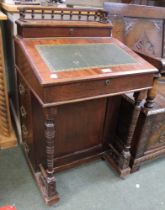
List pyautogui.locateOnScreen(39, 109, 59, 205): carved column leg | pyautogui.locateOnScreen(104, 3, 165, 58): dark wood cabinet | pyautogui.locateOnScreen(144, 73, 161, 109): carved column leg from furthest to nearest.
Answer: pyautogui.locateOnScreen(104, 3, 165, 58): dark wood cabinet
pyautogui.locateOnScreen(144, 73, 161, 109): carved column leg
pyautogui.locateOnScreen(39, 109, 59, 205): carved column leg

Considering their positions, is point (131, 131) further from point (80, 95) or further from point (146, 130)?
point (80, 95)

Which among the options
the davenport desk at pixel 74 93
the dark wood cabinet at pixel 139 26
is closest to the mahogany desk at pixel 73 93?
the davenport desk at pixel 74 93

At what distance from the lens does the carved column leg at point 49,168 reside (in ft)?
3.62

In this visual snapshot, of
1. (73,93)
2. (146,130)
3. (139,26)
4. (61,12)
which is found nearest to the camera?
(73,93)

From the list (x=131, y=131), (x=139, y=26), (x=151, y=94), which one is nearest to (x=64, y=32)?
(x=151, y=94)

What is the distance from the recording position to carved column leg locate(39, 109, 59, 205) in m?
1.10

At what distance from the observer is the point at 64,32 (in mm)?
1303

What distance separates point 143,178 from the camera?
1694 millimetres

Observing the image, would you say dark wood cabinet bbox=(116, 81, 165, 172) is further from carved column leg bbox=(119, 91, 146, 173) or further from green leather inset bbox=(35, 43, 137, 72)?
green leather inset bbox=(35, 43, 137, 72)

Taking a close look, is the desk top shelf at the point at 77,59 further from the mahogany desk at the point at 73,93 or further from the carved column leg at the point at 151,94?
the carved column leg at the point at 151,94

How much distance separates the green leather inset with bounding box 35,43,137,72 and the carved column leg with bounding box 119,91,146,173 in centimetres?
23

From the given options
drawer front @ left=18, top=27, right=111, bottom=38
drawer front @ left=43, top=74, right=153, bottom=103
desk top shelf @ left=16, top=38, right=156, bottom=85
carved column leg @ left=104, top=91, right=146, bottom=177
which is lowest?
carved column leg @ left=104, top=91, right=146, bottom=177

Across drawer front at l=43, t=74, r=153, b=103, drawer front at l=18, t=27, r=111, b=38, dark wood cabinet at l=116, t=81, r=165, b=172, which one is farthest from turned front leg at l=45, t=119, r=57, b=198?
dark wood cabinet at l=116, t=81, r=165, b=172

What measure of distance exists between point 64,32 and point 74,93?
1.55 feet
